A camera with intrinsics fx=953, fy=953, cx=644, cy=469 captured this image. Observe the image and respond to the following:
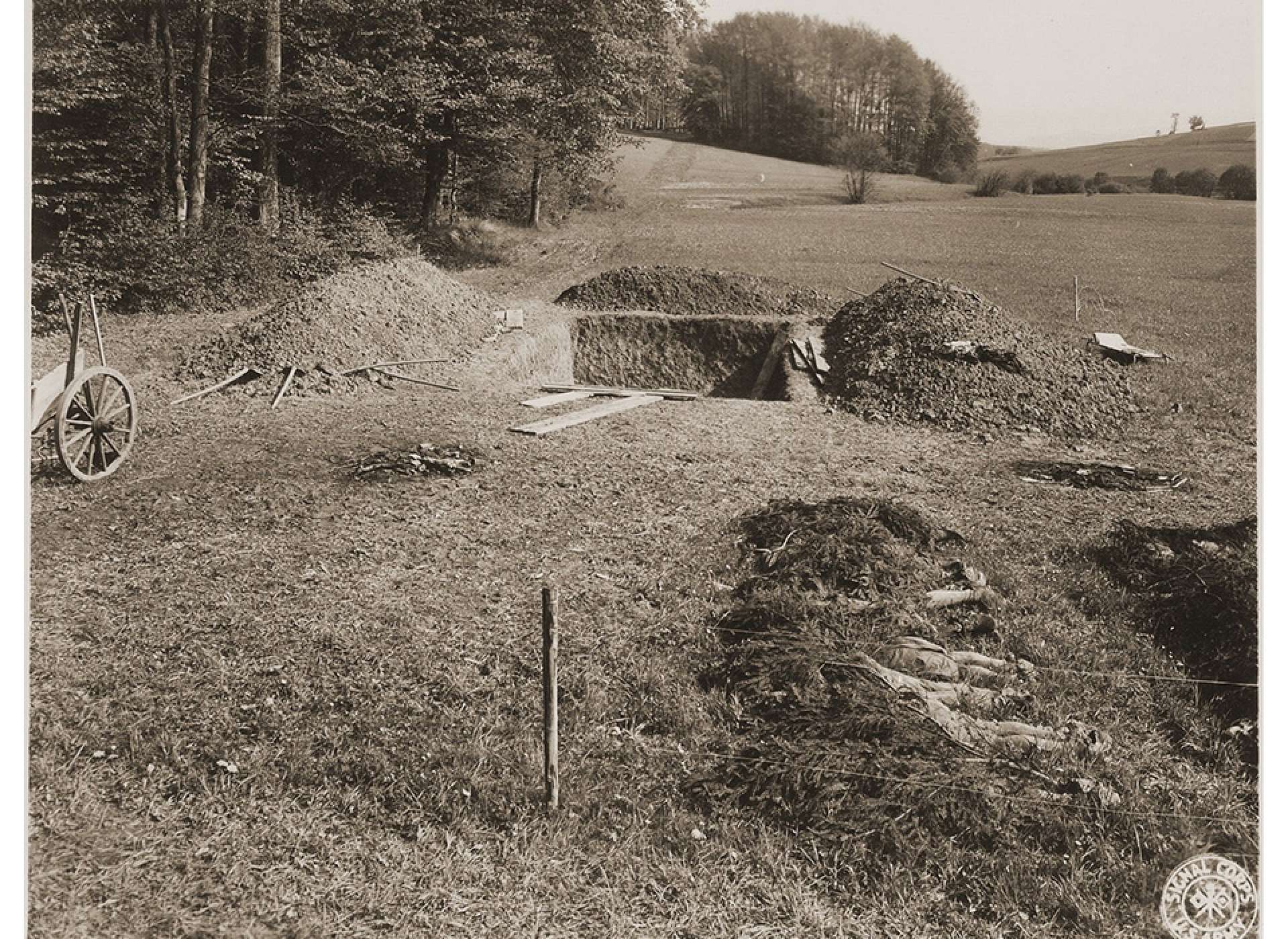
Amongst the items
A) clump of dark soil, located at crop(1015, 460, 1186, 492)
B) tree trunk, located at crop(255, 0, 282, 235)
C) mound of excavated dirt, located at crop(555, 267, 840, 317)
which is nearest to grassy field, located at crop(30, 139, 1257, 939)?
clump of dark soil, located at crop(1015, 460, 1186, 492)

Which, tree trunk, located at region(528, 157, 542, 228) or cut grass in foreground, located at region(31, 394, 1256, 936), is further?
tree trunk, located at region(528, 157, 542, 228)

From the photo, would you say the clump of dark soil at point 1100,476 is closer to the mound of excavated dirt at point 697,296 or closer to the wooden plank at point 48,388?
the wooden plank at point 48,388

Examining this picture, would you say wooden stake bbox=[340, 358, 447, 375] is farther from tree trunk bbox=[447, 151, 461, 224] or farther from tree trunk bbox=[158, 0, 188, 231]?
tree trunk bbox=[447, 151, 461, 224]

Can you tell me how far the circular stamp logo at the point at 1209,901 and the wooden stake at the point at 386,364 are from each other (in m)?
9.00

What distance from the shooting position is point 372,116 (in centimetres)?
1313

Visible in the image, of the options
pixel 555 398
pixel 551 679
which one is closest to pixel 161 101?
pixel 555 398

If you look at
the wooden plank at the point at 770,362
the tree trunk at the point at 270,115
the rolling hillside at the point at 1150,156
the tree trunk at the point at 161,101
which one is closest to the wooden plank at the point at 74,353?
the tree trunk at the point at 161,101

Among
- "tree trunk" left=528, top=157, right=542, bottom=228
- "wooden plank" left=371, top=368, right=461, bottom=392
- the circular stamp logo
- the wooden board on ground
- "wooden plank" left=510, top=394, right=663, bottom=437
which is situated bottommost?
the circular stamp logo

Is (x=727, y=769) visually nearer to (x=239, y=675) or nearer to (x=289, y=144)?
(x=239, y=675)

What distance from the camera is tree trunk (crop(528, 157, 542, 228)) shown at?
1148cm

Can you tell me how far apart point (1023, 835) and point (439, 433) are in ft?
20.2

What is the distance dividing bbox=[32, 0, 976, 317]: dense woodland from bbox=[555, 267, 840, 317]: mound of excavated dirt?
74.1 inches

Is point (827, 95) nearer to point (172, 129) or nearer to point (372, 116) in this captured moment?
point (172, 129)

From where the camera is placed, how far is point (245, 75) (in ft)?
32.6
